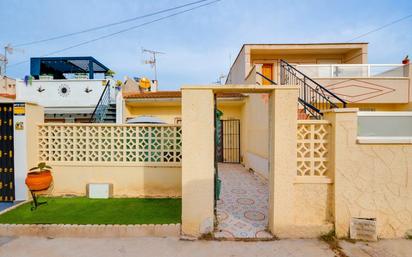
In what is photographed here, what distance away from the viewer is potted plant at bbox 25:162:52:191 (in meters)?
4.86

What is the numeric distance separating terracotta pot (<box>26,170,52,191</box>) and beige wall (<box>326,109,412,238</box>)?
6.74 meters

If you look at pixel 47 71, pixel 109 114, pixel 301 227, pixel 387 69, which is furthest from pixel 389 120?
pixel 47 71

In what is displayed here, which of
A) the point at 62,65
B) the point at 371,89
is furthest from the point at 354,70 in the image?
the point at 62,65

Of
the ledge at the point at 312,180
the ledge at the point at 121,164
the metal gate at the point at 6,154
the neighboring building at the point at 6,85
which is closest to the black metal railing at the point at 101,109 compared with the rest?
the metal gate at the point at 6,154

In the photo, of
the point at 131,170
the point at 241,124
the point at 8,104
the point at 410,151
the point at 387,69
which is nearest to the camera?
the point at 410,151

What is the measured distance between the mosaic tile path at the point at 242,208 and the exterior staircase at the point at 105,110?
21.1 feet

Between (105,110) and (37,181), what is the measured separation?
217 inches

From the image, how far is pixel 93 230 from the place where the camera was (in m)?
3.87

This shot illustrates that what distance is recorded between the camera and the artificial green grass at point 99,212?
414cm

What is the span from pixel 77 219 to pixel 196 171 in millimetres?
2821

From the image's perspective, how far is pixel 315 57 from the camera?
12.9m

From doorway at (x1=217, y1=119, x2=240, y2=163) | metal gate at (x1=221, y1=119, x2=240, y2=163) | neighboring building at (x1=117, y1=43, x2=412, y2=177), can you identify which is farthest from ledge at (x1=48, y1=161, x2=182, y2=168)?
metal gate at (x1=221, y1=119, x2=240, y2=163)

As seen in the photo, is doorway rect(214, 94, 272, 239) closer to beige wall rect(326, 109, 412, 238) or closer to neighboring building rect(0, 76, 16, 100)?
beige wall rect(326, 109, 412, 238)

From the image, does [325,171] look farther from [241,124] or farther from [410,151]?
[241,124]
